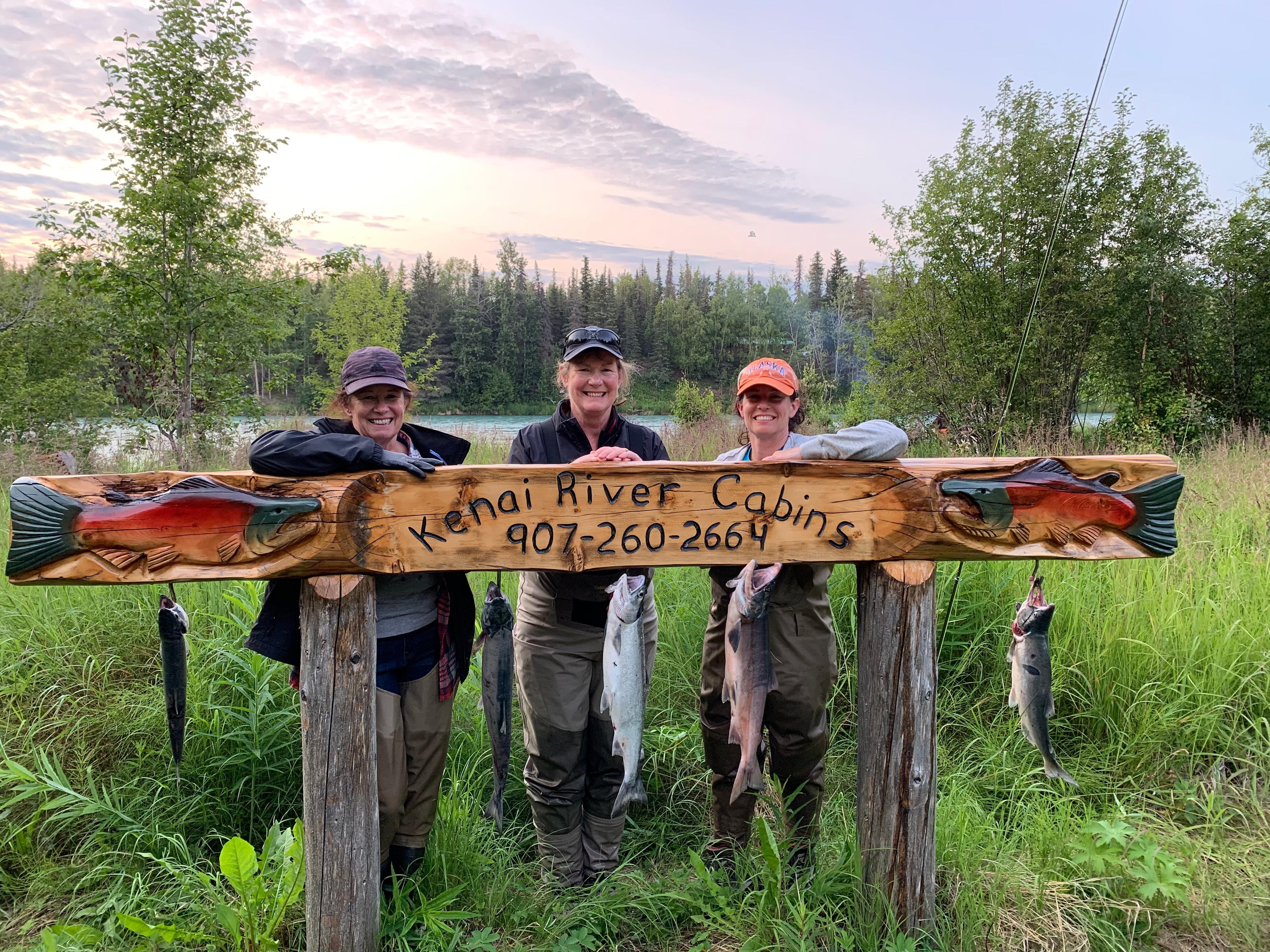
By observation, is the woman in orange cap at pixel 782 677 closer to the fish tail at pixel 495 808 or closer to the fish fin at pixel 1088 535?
the fish fin at pixel 1088 535

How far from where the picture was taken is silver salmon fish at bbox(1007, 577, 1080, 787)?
8.57 feet

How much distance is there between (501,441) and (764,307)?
47.7 meters

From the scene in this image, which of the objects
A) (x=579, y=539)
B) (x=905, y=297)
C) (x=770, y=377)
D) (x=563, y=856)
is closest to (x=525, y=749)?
(x=563, y=856)

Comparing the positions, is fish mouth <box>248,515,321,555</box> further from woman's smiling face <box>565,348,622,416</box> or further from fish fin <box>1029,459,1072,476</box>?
fish fin <box>1029,459,1072,476</box>

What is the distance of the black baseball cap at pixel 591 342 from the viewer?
2.94 metres

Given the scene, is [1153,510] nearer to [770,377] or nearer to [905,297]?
[770,377]

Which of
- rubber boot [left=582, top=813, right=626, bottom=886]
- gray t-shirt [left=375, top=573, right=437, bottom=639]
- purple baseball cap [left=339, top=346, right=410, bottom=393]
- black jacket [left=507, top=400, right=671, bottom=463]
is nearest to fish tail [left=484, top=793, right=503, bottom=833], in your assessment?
rubber boot [left=582, top=813, right=626, bottom=886]

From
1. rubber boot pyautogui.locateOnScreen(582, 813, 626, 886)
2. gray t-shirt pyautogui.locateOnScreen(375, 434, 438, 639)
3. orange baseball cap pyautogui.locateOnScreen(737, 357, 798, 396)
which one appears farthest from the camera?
rubber boot pyautogui.locateOnScreen(582, 813, 626, 886)

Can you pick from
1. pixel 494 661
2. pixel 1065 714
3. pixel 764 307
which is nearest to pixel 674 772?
pixel 494 661

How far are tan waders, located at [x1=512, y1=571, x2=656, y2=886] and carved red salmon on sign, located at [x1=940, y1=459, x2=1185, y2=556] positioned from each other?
1.26 metres

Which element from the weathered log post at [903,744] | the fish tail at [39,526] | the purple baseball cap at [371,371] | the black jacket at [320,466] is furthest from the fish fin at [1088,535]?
the fish tail at [39,526]

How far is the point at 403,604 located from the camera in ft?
8.77

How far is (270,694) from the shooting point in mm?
3506

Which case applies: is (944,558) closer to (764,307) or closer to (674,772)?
(674,772)
